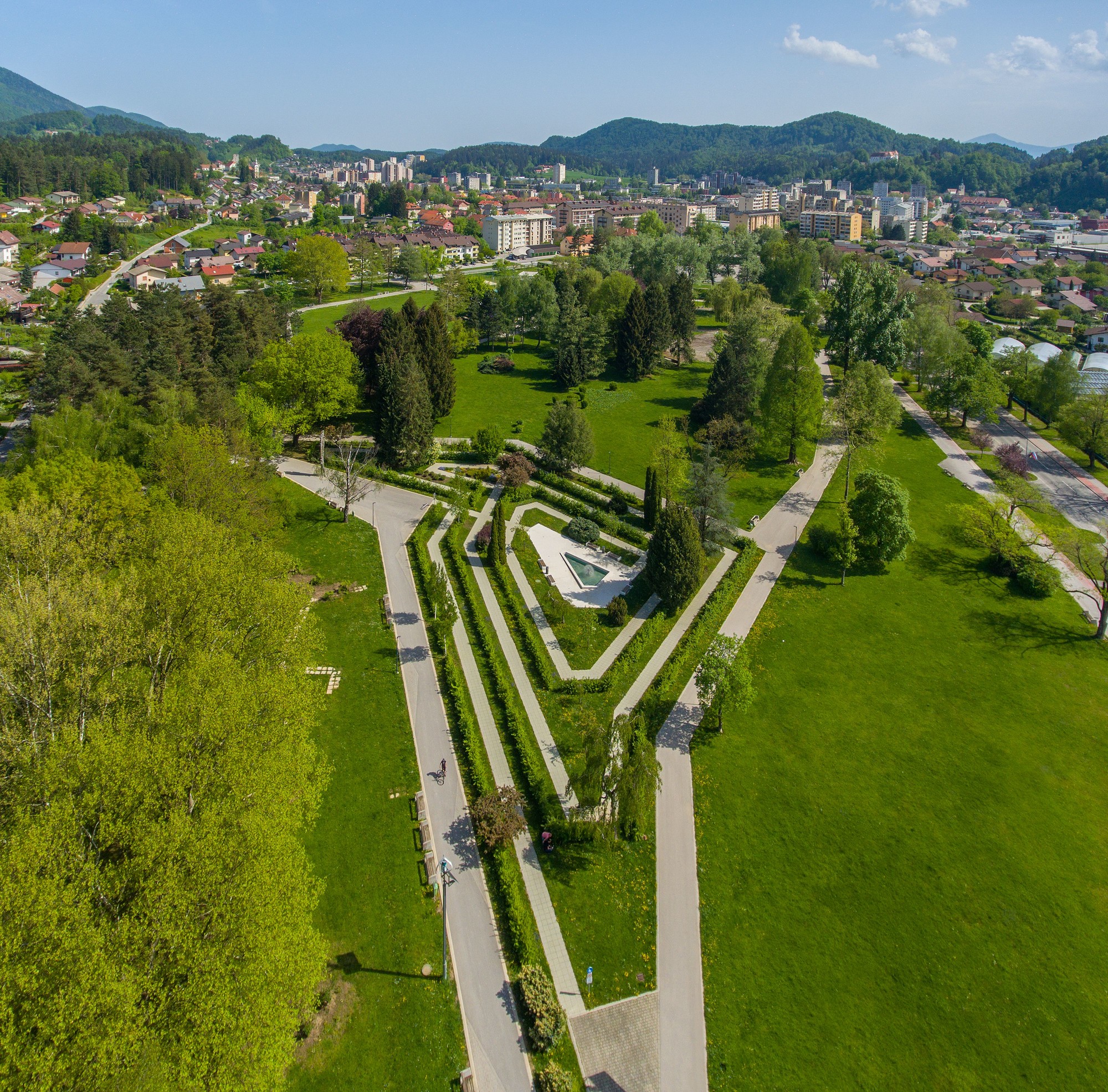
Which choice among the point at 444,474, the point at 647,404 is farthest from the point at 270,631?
the point at 647,404

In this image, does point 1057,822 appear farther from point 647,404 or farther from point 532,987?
point 647,404

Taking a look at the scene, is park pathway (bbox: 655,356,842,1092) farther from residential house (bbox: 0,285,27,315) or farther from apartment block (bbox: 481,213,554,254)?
apartment block (bbox: 481,213,554,254)

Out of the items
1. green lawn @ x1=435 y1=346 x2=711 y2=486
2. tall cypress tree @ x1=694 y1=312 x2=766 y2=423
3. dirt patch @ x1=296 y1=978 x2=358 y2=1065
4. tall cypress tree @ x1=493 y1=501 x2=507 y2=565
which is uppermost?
tall cypress tree @ x1=694 y1=312 x2=766 y2=423

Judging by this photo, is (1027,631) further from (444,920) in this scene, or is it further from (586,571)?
(444,920)

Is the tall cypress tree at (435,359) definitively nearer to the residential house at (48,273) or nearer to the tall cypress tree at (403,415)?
the tall cypress tree at (403,415)

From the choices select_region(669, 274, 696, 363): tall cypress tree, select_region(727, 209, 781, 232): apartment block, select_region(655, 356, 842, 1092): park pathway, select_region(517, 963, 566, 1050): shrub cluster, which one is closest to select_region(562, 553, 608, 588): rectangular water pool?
select_region(655, 356, 842, 1092): park pathway

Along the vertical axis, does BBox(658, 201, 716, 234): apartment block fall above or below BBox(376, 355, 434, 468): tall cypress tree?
above

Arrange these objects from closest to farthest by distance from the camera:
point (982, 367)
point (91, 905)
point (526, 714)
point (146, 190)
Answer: point (91, 905), point (526, 714), point (982, 367), point (146, 190)
